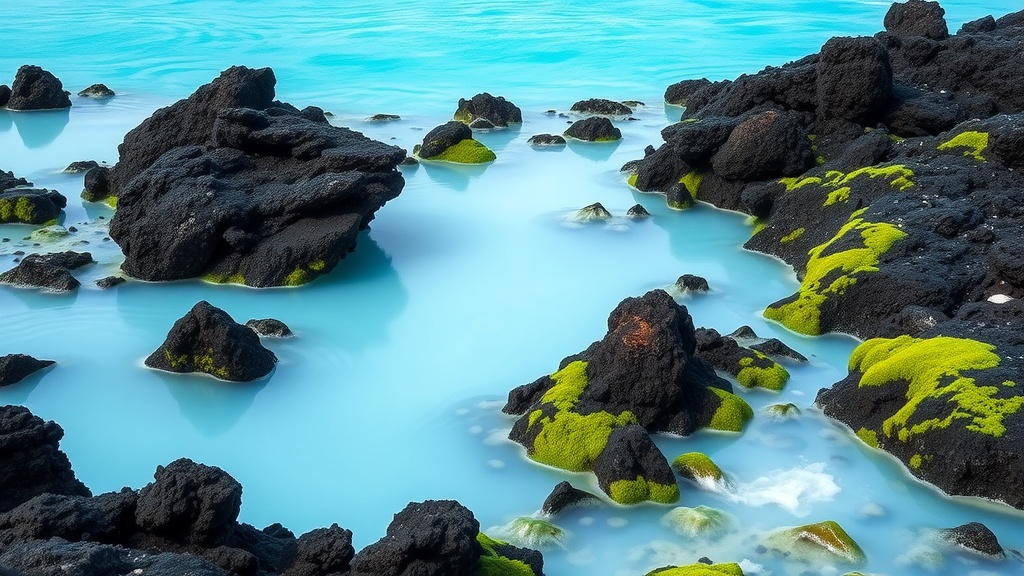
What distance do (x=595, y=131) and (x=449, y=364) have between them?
34.6ft

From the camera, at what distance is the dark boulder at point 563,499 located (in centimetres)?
835

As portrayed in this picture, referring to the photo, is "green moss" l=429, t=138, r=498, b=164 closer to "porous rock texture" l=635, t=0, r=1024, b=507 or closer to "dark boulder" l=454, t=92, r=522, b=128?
"dark boulder" l=454, t=92, r=522, b=128

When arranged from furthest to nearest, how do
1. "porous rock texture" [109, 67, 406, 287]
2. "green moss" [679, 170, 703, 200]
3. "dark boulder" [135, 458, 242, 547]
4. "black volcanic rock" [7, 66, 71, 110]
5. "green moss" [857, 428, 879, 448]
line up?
1. "black volcanic rock" [7, 66, 71, 110]
2. "green moss" [679, 170, 703, 200]
3. "porous rock texture" [109, 67, 406, 287]
4. "green moss" [857, 428, 879, 448]
5. "dark boulder" [135, 458, 242, 547]

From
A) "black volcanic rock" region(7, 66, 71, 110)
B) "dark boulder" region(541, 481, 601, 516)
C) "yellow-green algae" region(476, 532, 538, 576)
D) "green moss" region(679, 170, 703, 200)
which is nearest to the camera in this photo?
"yellow-green algae" region(476, 532, 538, 576)

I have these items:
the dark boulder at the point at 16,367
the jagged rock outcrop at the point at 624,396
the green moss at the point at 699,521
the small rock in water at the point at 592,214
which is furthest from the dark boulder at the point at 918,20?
the dark boulder at the point at 16,367

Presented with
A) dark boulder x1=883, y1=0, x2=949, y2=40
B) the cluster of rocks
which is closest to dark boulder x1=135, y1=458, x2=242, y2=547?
the cluster of rocks

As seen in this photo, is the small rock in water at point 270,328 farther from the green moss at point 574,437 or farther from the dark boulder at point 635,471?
the dark boulder at point 635,471

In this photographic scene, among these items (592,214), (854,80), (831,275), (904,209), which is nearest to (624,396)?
(831,275)

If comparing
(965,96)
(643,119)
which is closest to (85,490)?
(965,96)

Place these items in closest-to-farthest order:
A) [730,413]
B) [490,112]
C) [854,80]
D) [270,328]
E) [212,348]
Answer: [730,413], [212,348], [270,328], [854,80], [490,112]

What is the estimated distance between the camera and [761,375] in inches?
411

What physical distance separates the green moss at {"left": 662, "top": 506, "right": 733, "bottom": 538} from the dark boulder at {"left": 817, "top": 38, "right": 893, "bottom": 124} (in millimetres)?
9785

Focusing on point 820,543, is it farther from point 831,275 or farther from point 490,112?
point 490,112

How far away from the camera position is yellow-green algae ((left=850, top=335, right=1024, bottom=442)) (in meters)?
8.63
